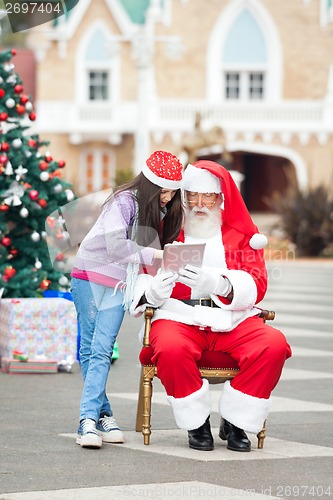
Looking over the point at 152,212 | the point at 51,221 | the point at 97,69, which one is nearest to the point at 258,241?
the point at 152,212

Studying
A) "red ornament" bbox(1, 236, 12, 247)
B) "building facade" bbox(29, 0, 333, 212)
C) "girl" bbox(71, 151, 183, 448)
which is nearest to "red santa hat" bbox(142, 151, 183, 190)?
"girl" bbox(71, 151, 183, 448)

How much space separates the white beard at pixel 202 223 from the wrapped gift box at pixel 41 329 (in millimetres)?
2691

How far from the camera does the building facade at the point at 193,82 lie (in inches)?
1602

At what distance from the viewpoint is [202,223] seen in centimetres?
676

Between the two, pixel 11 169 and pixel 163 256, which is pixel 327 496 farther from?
pixel 11 169

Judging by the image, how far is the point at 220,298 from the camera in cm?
662

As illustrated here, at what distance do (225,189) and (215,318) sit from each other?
27.7 inches

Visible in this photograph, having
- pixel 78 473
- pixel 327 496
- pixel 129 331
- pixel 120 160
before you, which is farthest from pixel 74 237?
pixel 120 160

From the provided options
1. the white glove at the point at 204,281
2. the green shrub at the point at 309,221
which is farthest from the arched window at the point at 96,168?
the white glove at the point at 204,281

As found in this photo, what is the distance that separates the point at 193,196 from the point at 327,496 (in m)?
1.98

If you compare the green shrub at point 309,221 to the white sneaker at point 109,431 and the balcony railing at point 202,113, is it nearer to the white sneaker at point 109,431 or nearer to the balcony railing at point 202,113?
the balcony railing at point 202,113

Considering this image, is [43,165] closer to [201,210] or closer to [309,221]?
[201,210]

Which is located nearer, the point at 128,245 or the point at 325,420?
the point at 128,245

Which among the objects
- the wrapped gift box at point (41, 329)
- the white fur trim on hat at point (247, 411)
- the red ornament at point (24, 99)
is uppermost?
the red ornament at point (24, 99)
